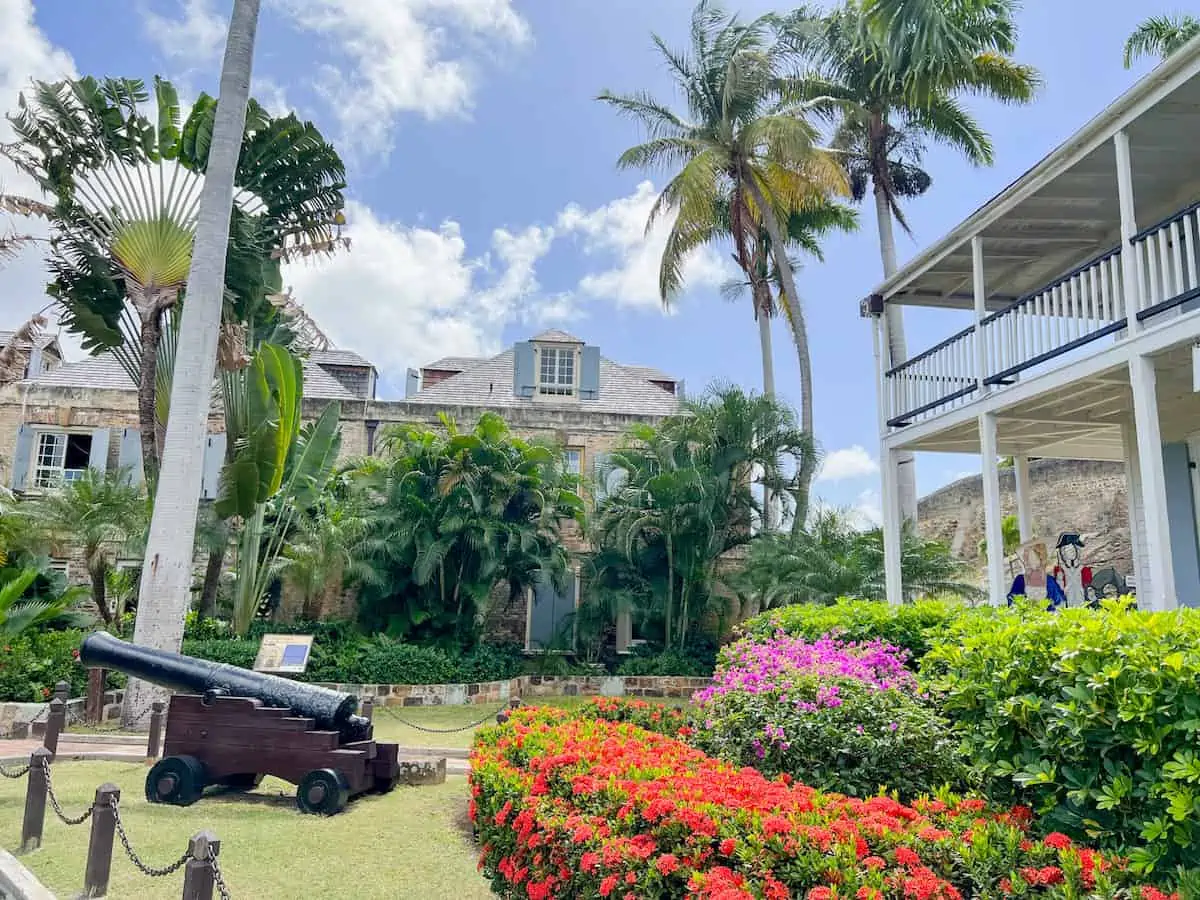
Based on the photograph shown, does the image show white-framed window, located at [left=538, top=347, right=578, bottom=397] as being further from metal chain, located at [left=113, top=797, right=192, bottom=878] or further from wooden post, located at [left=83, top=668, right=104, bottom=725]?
metal chain, located at [left=113, top=797, right=192, bottom=878]

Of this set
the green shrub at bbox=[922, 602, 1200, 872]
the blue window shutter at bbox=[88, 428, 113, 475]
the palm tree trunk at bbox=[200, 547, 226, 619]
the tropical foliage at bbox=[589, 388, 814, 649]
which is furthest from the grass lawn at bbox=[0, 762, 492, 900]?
the blue window shutter at bbox=[88, 428, 113, 475]

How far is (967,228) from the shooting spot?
10.5 meters

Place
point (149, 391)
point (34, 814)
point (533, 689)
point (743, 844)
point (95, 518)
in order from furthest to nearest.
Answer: point (533, 689)
point (95, 518)
point (149, 391)
point (34, 814)
point (743, 844)

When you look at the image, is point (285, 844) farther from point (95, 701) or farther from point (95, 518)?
point (95, 518)

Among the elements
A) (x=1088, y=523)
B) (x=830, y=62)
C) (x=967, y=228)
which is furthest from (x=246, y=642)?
(x=1088, y=523)

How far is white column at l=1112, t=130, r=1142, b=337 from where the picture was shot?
8078 mm

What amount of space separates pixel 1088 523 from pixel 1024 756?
23.2 meters

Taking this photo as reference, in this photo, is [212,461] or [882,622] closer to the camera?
[882,622]

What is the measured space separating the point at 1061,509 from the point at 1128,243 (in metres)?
18.5

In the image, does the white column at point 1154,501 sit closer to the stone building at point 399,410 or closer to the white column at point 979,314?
the white column at point 979,314

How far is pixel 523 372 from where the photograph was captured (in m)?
23.8

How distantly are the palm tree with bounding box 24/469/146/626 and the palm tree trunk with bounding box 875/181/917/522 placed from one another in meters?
15.5

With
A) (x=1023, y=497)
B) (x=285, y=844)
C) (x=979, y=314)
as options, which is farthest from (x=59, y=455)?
(x=1023, y=497)

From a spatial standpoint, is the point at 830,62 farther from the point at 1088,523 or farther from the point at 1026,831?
the point at 1026,831
